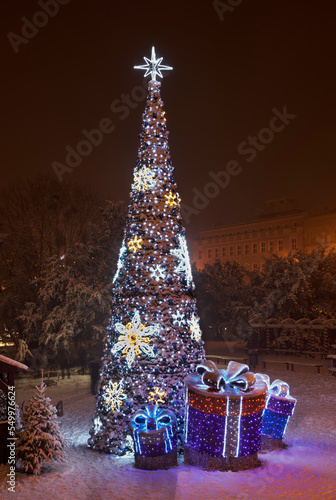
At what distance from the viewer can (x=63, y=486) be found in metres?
6.48

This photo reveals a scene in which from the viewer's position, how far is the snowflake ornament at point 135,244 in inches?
347

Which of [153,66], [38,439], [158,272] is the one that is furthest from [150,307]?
[153,66]

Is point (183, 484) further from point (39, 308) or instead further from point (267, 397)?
point (39, 308)

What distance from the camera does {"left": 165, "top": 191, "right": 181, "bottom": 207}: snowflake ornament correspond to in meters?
9.01

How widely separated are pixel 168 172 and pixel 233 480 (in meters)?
6.18

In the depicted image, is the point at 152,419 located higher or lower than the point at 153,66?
lower

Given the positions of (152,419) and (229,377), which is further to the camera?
(229,377)

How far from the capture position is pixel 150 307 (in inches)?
333

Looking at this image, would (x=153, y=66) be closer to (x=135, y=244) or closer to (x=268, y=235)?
(x=135, y=244)

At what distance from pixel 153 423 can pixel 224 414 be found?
4.40 ft

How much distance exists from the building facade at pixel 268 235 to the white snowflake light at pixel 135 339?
47.7m

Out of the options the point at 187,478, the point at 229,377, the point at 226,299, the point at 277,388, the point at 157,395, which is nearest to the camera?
the point at 187,478

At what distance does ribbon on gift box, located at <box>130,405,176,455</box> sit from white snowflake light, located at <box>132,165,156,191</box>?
15.1 ft

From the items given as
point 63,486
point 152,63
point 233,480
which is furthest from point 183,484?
point 152,63
